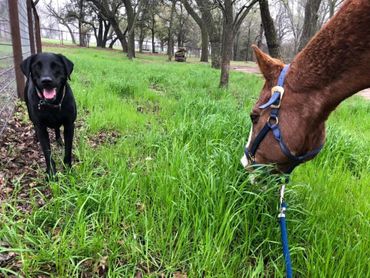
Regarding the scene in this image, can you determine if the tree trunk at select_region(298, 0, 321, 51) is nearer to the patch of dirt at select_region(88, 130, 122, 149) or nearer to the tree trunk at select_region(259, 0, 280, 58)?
the tree trunk at select_region(259, 0, 280, 58)

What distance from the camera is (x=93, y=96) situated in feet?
19.6

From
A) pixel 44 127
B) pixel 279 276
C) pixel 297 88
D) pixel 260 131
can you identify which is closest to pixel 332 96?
pixel 297 88

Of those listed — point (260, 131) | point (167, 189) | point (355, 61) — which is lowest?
point (167, 189)

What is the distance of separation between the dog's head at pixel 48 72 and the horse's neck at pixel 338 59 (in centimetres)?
209

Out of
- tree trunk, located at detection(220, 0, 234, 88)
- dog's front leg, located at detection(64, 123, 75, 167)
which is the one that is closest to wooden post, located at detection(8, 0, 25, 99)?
dog's front leg, located at detection(64, 123, 75, 167)

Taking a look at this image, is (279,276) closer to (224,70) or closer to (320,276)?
(320,276)

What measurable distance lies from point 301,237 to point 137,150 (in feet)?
6.20

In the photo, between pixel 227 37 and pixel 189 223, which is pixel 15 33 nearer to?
pixel 189 223

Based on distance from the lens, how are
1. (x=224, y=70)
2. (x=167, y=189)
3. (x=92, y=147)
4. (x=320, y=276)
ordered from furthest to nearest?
(x=224, y=70) < (x=92, y=147) < (x=167, y=189) < (x=320, y=276)

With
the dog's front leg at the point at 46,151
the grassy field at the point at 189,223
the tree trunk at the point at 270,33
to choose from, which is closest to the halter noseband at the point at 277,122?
the grassy field at the point at 189,223

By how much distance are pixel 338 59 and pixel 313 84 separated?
0.17 meters

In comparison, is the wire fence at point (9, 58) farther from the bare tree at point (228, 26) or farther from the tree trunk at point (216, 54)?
the tree trunk at point (216, 54)

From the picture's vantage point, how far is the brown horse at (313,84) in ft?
5.83

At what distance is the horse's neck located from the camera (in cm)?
176
